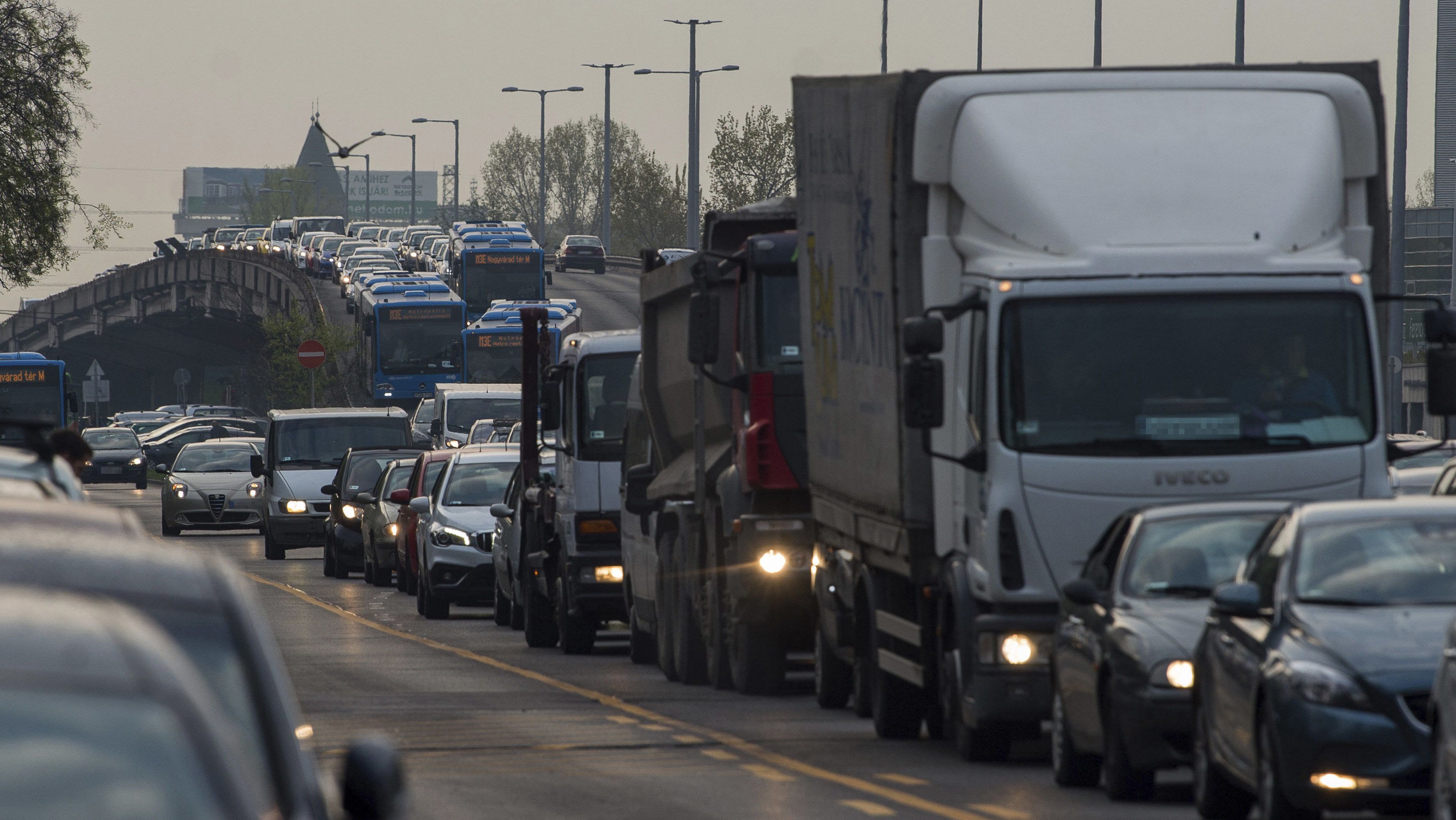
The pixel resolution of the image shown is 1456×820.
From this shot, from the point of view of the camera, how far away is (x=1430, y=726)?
9.62 metres

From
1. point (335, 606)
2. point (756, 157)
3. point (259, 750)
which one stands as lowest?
point (335, 606)

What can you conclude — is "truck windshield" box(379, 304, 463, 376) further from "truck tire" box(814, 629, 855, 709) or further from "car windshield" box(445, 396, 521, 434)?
"truck tire" box(814, 629, 855, 709)

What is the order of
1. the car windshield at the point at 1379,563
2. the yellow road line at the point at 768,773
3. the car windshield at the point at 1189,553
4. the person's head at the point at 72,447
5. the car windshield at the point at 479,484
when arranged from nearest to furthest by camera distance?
1. the car windshield at the point at 1379,563
2. the car windshield at the point at 1189,553
3. the yellow road line at the point at 768,773
4. the person's head at the point at 72,447
5. the car windshield at the point at 479,484

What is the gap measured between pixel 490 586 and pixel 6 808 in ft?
80.5

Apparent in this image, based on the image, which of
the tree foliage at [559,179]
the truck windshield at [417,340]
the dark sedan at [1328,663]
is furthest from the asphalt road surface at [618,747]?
the tree foliage at [559,179]

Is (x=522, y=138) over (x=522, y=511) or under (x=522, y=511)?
over

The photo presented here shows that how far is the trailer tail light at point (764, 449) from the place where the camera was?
17047 mm

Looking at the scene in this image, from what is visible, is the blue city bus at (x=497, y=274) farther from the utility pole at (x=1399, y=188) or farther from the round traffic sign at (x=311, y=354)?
the utility pole at (x=1399, y=188)

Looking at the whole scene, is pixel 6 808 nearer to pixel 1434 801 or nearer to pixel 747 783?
pixel 1434 801

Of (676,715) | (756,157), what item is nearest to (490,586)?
(676,715)

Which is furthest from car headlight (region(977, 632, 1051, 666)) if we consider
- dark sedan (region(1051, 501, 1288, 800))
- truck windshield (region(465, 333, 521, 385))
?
truck windshield (region(465, 333, 521, 385))

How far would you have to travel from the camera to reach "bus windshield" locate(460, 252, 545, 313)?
78.4 meters

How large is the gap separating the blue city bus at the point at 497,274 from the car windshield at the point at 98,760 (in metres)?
73.0

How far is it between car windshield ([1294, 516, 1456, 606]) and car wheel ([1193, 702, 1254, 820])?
2.52ft
